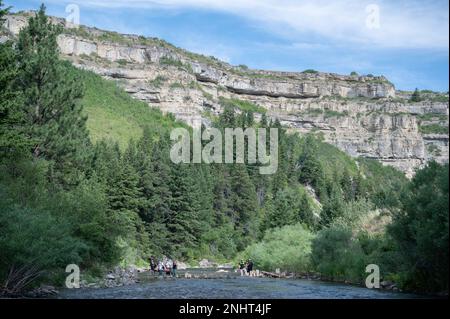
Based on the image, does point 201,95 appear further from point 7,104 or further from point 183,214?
point 7,104

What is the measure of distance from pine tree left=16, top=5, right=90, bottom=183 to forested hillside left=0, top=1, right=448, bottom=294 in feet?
0.28

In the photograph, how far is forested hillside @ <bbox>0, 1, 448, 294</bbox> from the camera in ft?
82.8

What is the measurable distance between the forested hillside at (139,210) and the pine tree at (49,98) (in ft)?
0.28

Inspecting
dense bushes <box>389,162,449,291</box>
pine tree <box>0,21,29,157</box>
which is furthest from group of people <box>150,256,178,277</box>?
dense bushes <box>389,162,449,291</box>

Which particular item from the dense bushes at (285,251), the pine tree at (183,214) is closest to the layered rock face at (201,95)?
the pine tree at (183,214)

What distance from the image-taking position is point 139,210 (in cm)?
6575

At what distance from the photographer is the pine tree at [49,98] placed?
39344 mm

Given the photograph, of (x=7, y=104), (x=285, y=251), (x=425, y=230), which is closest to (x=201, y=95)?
(x=285, y=251)

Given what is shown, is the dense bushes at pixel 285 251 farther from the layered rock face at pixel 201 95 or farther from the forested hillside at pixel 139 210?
the layered rock face at pixel 201 95

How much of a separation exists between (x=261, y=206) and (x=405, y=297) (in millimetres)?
73880

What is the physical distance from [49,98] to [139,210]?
27771mm

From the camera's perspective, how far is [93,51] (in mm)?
163250

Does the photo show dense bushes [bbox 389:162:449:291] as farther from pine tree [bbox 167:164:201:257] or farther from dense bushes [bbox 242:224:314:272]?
pine tree [bbox 167:164:201:257]
